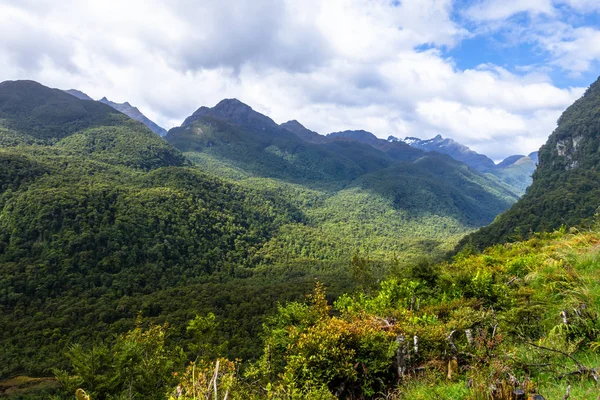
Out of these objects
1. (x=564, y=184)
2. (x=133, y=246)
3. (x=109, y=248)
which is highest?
(x=564, y=184)

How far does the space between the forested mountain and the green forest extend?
30.2 inches

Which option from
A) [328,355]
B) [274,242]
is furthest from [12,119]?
[328,355]

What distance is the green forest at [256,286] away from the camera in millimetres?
7039

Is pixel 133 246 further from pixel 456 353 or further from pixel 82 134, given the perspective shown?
pixel 82 134

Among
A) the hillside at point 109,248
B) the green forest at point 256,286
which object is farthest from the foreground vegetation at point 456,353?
the hillside at point 109,248

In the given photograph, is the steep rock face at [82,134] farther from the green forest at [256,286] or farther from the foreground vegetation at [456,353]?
the foreground vegetation at [456,353]

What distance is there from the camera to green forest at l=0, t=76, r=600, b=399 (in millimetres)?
7039

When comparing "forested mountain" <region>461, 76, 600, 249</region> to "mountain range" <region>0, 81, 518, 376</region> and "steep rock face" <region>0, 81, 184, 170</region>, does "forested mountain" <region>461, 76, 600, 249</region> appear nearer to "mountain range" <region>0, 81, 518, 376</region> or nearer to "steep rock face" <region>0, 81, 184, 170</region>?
"mountain range" <region>0, 81, 518, 376</region>

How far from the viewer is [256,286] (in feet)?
258

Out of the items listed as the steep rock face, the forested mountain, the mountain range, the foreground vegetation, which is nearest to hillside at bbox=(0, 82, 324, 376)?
the mountain range

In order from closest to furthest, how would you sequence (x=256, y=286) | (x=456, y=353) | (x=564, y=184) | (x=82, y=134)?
(x=456, y=353) → (x=256, y=286) → (x=564, y=184) → (x=82, y=134)

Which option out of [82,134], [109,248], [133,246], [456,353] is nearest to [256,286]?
[133,246]

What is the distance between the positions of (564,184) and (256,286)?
315 ft

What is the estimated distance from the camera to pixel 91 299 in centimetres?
6731
